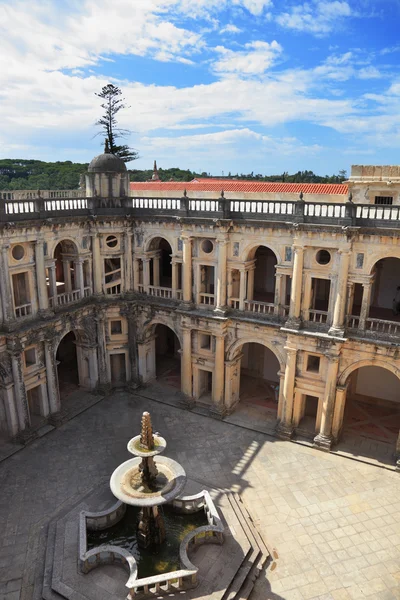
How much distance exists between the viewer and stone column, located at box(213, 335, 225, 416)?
28391 millimetres

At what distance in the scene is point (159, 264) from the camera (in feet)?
109

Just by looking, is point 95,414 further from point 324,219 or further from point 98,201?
point 324,219

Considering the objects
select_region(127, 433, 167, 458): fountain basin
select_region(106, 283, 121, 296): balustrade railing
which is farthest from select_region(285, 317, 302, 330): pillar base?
select_region(106, 283, 121, 296): balustrade railing

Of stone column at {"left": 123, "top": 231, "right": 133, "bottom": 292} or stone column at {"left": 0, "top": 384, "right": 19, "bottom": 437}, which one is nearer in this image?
stone column at {"left": 0, "top": 384, "right": 19, "bottom": 437}

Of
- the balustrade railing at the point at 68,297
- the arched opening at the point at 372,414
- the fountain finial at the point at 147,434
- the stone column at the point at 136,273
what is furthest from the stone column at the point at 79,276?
the arched opening at the point at 372,414

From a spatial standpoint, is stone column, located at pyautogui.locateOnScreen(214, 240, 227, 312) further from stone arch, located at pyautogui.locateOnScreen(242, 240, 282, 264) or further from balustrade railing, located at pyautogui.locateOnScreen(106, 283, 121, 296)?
balustrade railing, located at pyautogui.locateOnScreen(106, 283, 121, 296)

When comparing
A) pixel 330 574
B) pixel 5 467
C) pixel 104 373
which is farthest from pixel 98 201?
pixel 330 574

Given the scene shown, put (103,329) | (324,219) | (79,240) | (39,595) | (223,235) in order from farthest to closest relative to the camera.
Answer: (103,329) → (79,240) → (223,235) → (324,219) → (39,595)

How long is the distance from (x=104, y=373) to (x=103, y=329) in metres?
3.31

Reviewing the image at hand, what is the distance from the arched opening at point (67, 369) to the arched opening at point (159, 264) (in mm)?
7364

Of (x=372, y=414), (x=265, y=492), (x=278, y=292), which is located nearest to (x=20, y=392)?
(x=265, y=492)

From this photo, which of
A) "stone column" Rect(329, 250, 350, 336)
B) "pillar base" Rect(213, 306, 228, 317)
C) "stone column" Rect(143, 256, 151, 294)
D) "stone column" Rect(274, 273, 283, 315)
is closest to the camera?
"stone column" Rect(329, 250, 350, 336)

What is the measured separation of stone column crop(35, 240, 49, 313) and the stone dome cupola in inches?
245

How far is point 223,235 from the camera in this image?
87.2ft
